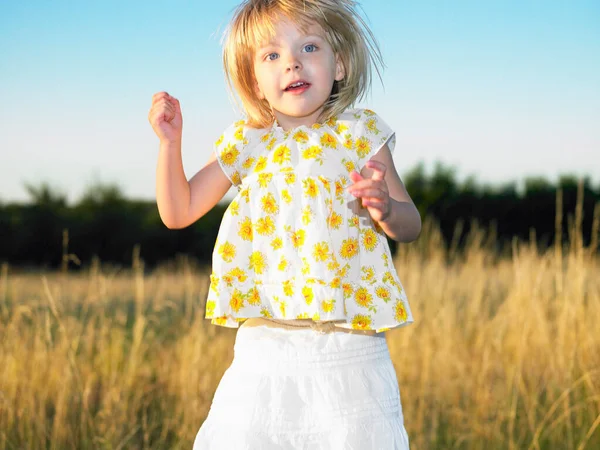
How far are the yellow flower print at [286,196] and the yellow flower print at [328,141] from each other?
0.14 m

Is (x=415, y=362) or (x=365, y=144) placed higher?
(x=365, y=144)

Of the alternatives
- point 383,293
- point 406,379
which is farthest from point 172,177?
point 406,379

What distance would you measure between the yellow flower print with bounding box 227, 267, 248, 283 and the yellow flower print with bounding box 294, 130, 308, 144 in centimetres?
33

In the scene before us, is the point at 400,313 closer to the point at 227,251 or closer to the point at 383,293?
the point at 383,293

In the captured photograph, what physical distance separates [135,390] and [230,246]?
2.45 meters

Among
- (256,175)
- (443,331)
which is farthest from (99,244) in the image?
(256,175)

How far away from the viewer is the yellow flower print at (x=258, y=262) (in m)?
1.60

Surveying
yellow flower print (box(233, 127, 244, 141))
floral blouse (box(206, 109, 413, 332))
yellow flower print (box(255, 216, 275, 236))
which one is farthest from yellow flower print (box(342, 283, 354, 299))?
yellow flower print (box(233, 127, 244, 141))

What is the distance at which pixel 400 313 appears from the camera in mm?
1604

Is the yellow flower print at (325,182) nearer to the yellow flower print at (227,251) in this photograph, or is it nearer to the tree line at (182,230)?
the yellow flower print at (227,251)

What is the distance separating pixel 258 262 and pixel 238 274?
0.05 meters

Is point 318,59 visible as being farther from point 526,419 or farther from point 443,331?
point 443,331

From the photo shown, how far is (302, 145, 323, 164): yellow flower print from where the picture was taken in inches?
63.4

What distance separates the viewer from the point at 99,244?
19688 millimetres
